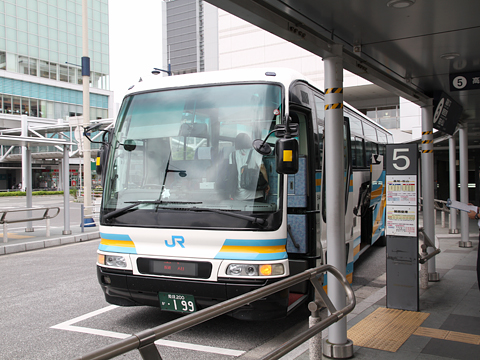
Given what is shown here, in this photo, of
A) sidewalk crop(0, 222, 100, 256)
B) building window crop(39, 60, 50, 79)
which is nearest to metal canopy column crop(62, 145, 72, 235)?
sidewalk crop(0, 222, 100, 256)

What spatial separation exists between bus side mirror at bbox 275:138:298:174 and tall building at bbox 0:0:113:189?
50.7 meters

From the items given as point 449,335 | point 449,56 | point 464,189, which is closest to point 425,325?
point 449,335

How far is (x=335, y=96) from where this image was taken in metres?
4.41

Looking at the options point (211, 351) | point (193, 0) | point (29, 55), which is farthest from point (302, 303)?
point (193, 0)

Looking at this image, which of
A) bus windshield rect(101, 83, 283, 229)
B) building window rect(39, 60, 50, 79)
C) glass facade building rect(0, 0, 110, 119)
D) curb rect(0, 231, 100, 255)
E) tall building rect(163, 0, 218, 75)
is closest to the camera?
bus windshield rect(101, 83, 283, 229)

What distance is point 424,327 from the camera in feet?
16.6

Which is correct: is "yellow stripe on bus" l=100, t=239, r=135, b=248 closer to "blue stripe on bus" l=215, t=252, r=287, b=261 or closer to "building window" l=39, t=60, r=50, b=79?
"blue stripe on bus" l=215, t=252, r=287, b=261

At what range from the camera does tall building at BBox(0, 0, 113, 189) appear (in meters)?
51.9

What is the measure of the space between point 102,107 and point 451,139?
56.0 m

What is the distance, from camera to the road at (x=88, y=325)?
484 cm

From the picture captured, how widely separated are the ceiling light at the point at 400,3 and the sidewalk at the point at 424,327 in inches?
127

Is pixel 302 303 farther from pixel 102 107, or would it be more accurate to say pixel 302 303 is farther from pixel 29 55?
pixel 102 107

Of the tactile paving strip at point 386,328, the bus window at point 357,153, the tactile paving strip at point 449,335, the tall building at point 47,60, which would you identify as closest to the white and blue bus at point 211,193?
the tactile paving strip at point 386,328

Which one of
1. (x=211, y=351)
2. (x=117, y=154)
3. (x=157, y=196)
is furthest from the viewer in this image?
(x=117, y=154)
